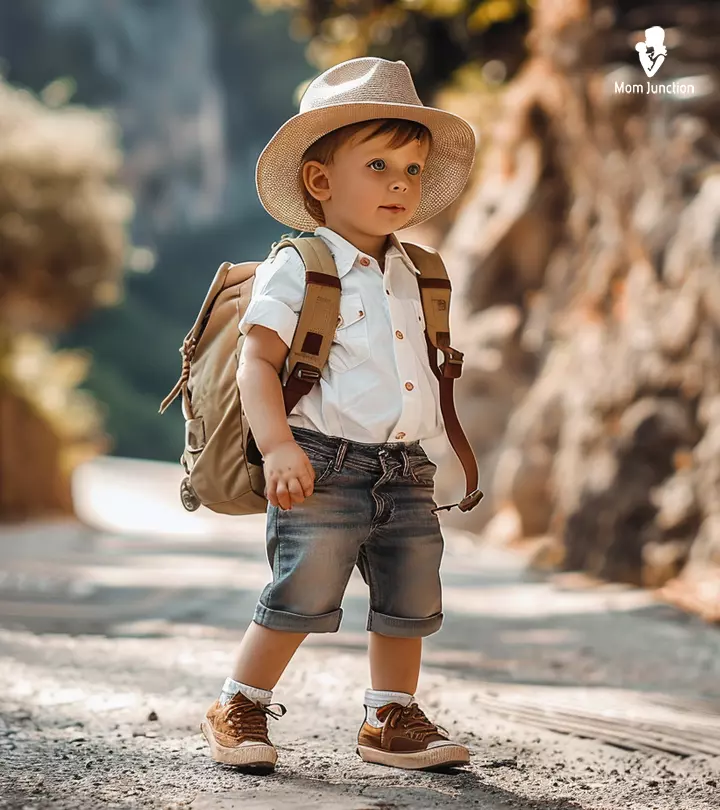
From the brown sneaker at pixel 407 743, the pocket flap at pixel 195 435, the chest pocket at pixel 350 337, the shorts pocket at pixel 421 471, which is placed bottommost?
the brown sneaker at pixel 407 743

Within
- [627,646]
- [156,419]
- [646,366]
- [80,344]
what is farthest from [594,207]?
[80,344]

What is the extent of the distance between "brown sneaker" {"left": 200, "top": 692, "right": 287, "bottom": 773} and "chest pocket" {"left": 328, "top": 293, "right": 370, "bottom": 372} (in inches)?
27.0

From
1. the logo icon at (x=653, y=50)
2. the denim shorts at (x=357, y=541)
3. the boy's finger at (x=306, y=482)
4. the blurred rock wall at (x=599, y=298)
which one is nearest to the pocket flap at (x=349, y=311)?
the denim shorts at (x=357, y=541)

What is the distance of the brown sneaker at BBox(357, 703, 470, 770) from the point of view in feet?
7.41

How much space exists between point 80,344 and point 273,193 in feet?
93.1

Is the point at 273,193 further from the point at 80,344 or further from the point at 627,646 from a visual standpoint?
the point at 80,344

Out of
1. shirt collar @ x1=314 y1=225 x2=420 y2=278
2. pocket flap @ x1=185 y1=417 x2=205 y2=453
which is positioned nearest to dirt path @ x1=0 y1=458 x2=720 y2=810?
pocket flap @ x1=185 y1=417 x2=205 y2=453

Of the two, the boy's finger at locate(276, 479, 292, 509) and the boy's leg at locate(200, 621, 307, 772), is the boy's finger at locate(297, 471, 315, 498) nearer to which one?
the boy's finger at locate(276, 479, 292, 509)

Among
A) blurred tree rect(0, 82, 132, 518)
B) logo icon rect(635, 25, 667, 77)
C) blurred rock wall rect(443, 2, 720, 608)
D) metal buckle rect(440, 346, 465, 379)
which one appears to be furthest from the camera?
blurred tree rect(0, 82, 132, 518)

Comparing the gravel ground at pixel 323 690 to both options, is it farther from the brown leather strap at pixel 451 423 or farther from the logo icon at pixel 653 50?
the logo icon at pixel 653 50

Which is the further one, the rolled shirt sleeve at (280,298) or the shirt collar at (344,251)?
the shirt collar at (344,251)

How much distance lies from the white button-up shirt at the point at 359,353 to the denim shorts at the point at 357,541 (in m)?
0.04

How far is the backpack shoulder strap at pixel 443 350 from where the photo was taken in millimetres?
2338

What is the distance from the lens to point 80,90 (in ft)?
100
